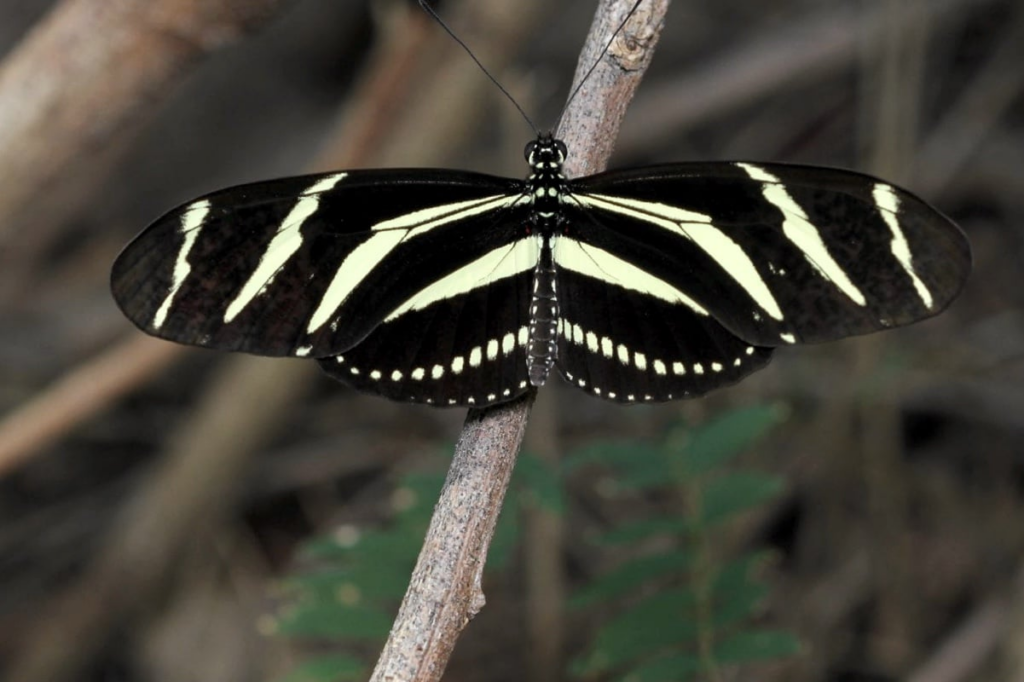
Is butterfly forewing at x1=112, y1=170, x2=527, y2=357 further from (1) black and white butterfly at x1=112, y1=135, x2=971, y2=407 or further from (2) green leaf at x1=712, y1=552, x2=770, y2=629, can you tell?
(2) green leaf at x1=712, y1=552, x2=770, y2=629

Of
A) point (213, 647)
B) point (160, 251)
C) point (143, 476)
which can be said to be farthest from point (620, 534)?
point (143, 476)

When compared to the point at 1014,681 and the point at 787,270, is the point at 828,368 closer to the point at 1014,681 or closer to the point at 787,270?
the point at 1014,681

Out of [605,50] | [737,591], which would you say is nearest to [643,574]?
[737,591]

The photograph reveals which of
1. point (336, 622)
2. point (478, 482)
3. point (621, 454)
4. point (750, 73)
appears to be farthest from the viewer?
point (750, 73)

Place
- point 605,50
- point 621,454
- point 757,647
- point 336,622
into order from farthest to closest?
point 621,454, point 336,622, point 757,647, point 605,50

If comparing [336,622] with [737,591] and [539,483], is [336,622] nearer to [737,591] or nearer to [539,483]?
[539,483]

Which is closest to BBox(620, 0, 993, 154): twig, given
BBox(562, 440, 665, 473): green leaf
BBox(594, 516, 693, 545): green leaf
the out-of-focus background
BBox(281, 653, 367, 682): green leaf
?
the out-of-focus background

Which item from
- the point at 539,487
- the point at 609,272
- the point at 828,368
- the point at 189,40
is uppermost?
the point at 828,368
